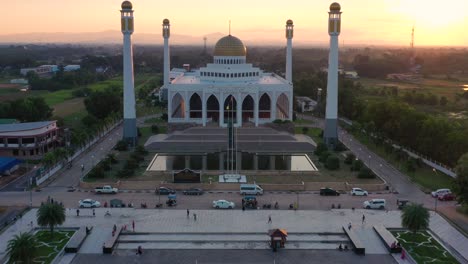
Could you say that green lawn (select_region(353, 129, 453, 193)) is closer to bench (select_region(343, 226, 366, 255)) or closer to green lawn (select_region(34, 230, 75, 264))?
bench (select_region(343, 226, 366, 255))

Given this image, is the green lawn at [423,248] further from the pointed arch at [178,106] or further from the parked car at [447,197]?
the pointed arch at [178,106]

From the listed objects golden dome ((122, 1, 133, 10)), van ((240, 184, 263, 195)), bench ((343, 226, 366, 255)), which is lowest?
bench ((343, 226, 366, 255))

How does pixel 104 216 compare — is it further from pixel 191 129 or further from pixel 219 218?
pixel 191 129

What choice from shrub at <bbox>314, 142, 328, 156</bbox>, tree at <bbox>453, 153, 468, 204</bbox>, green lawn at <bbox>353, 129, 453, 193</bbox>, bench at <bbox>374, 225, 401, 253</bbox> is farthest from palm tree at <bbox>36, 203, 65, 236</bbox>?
shrub at <bbox>314, 142, 328, 156</bbox>

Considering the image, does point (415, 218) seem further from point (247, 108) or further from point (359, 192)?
point (247, 108)

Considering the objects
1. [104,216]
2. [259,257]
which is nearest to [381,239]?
[259,257]

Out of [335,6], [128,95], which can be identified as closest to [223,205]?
[128,95]
